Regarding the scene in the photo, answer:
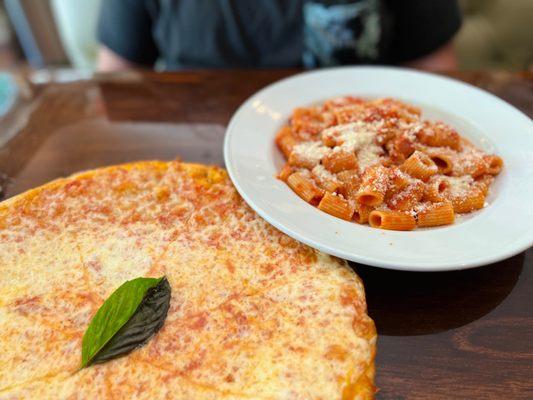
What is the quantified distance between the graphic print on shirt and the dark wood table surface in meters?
0.23

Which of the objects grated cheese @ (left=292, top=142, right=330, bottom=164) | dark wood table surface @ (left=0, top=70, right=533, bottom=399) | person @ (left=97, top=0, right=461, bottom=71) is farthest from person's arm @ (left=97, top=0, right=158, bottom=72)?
grated cheese @ (left=292, top=142, right=330, bottom=164)

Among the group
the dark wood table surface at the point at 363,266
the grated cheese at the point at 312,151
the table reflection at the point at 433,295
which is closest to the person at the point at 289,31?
the dark wood table surface at the point at 363,266

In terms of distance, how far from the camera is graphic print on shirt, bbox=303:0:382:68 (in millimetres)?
1641

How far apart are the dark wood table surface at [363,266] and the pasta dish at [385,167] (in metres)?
0.13

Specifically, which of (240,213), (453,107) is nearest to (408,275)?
(240,213)

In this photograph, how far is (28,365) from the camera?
77 cm

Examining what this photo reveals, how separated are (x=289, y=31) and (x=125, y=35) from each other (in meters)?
0.70

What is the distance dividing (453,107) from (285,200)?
0.65 metres

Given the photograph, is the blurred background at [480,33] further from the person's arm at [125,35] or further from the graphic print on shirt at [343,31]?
the graphic print on shirt at [343,31]

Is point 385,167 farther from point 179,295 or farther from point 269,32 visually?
point 269,32

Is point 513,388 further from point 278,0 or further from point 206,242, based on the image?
point 278,0

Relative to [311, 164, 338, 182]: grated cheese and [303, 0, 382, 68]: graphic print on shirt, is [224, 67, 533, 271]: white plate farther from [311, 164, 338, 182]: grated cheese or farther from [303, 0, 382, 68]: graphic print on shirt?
[303, 0, 382, 68]: graphic print on shirt

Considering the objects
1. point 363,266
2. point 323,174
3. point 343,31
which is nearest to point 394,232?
point 363,266

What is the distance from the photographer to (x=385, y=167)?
105 centimetres
